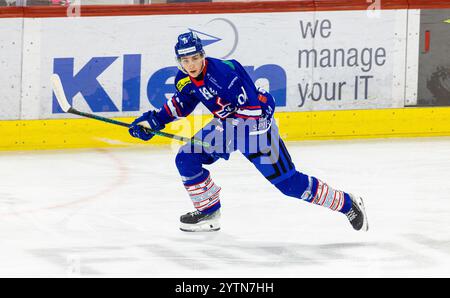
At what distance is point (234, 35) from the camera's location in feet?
30.0

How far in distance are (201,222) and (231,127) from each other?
26.0 inches

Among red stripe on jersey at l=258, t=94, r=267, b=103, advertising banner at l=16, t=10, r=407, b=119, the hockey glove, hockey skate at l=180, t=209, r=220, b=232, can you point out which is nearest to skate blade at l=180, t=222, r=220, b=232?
hockey skate at l=180, t=209, r=220, b=232

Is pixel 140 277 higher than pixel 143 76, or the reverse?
pixel 143 76

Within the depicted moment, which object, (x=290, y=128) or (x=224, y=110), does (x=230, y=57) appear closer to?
(x=290, y=128)

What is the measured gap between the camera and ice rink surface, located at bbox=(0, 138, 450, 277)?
571cm

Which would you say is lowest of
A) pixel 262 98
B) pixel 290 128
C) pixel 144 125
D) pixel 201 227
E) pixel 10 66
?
pixel 201 227

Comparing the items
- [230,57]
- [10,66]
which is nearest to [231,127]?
[230,57]

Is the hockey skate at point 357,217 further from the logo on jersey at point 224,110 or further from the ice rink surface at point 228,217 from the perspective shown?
the logo on jersey at point 224,110

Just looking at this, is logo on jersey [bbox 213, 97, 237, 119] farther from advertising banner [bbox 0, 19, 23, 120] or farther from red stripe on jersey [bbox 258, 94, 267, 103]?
advertising banner [bbox 0, 19, 23, 120]

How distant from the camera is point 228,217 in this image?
6.87 metres

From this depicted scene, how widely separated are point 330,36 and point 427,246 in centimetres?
347

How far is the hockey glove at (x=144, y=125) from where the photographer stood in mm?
6340

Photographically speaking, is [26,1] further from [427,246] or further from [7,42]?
[427,246]

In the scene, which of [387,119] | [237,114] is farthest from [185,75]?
[387,119]
